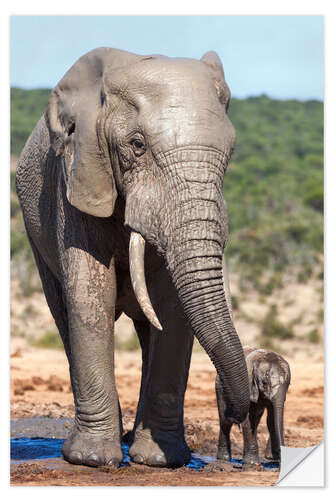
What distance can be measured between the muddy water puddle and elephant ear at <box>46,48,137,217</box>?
62.5 inches

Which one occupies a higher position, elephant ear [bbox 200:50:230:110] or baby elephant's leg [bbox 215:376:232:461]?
elephant ear [bbox 200:50:230:110]

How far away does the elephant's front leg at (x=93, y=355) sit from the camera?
5008 mm

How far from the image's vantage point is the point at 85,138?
15.5 ft

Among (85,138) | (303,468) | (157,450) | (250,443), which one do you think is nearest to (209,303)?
(85,138)

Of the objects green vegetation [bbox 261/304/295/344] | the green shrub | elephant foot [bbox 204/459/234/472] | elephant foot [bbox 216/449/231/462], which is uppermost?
green vegetation [bbox 261/304/295/344]

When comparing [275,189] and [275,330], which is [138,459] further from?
[275,189]

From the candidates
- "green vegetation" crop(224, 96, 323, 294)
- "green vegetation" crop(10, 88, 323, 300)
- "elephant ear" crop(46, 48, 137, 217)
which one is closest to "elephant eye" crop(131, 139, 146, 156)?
"elephant ear" crop(46, 48, 137, 217)


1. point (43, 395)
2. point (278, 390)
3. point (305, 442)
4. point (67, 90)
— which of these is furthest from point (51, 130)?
point (43, 395)

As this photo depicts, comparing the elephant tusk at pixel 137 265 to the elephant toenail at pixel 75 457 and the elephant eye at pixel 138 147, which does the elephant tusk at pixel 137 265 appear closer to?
the elephant eye at pixel 138 147

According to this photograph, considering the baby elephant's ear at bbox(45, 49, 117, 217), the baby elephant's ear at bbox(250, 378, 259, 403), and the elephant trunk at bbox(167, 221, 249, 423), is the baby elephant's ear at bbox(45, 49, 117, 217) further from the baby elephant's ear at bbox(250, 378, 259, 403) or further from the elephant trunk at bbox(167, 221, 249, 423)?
the baby elephant's ear at bbox(250, 378, 259, 403)

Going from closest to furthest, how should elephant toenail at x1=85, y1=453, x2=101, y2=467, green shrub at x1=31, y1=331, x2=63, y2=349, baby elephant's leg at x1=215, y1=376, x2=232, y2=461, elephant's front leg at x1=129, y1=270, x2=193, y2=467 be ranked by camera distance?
elephant toenail at x1=85, y1=453, x2=101, y2=467 → elephant's front leg at x1=129, y1=270, x2=193, y2=467 → baby elephant's leg at x1=215, y1=376, x2=232, y2=461 → green shrub at x1=31, y1=331, x2=63, y2=349

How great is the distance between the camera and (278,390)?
224 inches

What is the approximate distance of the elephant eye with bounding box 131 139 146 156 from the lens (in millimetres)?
4496

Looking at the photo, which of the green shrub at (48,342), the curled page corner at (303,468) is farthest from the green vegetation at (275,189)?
the curled page corner at (303,468)
